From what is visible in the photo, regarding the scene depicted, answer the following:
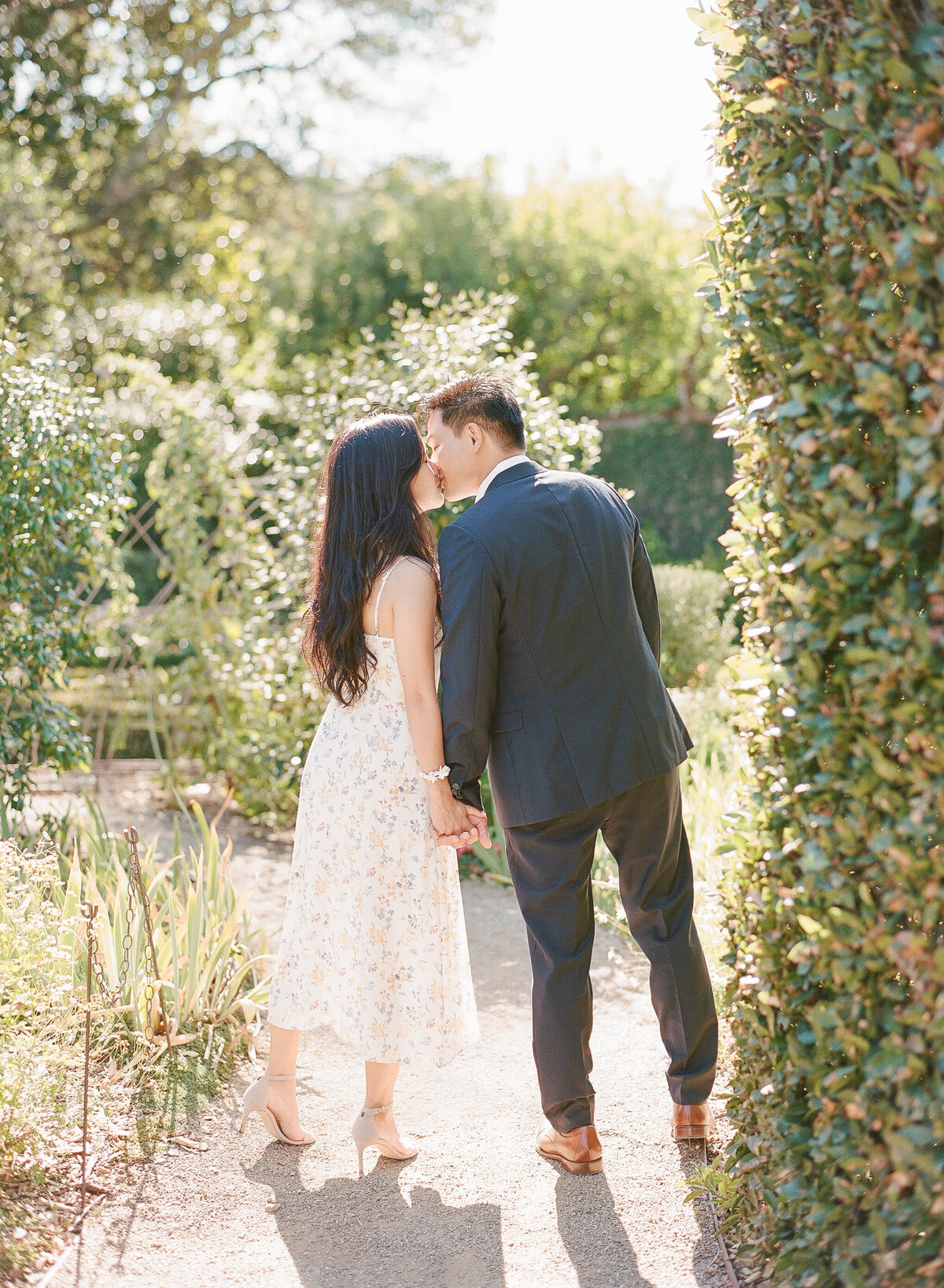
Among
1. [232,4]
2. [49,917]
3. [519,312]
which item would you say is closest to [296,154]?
[232,4]

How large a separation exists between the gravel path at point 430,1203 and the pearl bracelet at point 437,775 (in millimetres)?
1012

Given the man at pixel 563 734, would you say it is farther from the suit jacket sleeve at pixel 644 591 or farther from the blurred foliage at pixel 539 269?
the blurred foliage at pixel 539 269

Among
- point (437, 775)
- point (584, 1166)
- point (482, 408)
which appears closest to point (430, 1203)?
point (584, 1166)

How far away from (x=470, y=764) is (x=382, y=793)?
0.94 ft

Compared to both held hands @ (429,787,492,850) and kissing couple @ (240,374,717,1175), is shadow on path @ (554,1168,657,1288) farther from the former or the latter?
held hands @ (429,787,492,850)

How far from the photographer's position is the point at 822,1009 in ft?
6.16

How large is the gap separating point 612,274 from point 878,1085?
11.7 metres

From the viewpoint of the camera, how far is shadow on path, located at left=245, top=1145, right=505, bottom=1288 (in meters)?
2.35

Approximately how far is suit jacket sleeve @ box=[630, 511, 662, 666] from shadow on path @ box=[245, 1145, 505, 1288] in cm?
142

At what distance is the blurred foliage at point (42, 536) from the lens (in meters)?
4.34

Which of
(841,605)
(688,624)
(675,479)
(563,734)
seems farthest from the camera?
(675,479)

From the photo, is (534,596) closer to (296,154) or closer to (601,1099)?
(601,1099)

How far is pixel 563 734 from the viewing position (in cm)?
257

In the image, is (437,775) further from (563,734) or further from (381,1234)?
(381,1234)
